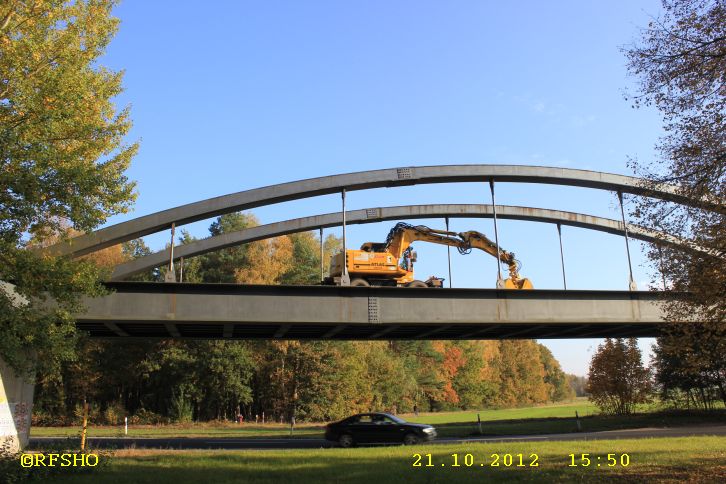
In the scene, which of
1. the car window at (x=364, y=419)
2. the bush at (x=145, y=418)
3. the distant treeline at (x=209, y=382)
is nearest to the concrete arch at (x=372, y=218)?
the car window at (x=364, y=419)

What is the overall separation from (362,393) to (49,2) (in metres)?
42.2

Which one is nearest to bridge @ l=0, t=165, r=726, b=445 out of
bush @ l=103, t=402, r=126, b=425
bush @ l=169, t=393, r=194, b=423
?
bush @ l=169, t=393, r=194, b=423

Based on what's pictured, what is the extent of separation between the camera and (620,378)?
32062 millimetres

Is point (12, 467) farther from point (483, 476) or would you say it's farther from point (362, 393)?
point (362, 393)

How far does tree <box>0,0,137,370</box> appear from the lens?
1130 cm

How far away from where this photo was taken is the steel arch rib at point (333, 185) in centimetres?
2114

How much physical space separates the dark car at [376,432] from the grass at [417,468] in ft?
10.9

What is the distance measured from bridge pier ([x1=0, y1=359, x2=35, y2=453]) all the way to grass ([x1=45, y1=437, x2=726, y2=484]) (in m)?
2.91

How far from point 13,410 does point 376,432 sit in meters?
11.1

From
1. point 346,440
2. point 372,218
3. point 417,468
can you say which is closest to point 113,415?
point 372,218

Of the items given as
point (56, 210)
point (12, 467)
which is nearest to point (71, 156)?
point (56, 210)
